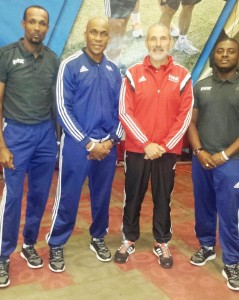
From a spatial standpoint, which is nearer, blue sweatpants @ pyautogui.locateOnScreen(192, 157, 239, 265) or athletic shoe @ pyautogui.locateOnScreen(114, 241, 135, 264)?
blue sweatpants @ pyautogui.locateOnScreen(192, 157, 239, 265)

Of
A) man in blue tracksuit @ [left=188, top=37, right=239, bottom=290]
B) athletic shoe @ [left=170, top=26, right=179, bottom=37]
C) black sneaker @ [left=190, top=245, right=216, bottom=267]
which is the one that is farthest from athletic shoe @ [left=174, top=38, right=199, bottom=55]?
black sneaker @ [left=190, top=245, right=216, bottom=267]

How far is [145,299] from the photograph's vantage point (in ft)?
7.42

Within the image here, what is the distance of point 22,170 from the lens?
7.58 ft

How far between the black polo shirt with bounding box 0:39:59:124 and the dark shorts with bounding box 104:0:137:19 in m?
2.47

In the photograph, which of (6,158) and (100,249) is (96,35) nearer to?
(6,158)

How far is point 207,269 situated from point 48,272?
1053mm

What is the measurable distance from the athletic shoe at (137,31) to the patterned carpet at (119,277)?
2679mm

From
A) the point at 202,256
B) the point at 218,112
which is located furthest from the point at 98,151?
the point at 202,256

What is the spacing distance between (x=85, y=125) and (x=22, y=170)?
463mm

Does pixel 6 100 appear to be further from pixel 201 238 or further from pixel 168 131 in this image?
pixel 201 238

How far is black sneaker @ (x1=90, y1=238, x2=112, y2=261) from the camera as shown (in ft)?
8.84

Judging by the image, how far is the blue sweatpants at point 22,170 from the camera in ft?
7.48

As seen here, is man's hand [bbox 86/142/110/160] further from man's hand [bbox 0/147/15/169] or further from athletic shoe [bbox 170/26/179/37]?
athletic shoe [bbox 170/26/179/37]

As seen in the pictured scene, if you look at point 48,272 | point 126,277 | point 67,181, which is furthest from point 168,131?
point 48,272
